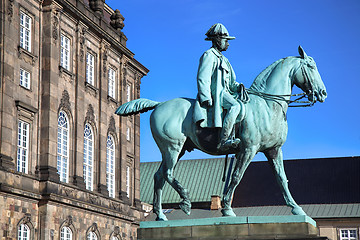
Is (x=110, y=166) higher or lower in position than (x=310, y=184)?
lower

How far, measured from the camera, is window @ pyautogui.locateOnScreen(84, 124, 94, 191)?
38825 millimetres

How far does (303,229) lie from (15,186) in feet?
71.8

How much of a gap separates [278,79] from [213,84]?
1217 mm

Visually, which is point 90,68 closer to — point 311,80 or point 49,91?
point 49,91

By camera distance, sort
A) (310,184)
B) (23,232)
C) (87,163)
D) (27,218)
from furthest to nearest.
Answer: (310,184) < (87,163) < (27,218) < (23,232)

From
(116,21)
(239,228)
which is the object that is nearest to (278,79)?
(239,228)

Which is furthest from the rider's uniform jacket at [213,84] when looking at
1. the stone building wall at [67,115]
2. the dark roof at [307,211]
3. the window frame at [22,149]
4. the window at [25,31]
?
the dark roof at [307,211]

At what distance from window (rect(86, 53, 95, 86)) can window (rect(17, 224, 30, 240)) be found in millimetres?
11375

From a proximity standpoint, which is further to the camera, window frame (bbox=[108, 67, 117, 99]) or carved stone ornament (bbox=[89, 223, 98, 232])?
window frame (bbox=[108, 67, 117, 99])

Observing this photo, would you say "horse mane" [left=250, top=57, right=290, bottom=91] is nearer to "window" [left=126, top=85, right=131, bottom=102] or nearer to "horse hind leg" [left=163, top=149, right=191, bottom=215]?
"horse hind leg" [left=163, top=149, right=191, bottom=215]

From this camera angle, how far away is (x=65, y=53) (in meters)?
36.8

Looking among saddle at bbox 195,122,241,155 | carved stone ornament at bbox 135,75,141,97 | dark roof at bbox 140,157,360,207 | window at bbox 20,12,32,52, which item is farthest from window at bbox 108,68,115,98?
saddle at bbox 195,122,241,155

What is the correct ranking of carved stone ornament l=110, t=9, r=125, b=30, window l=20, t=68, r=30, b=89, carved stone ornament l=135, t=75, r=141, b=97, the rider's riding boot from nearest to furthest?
the rider's riding boot
window l=20, t=68, r=30, b=89
carved stone ornament l=110, t=9, r=125, b=30
carved stone ornament l=135, t=75, r=141, b=97

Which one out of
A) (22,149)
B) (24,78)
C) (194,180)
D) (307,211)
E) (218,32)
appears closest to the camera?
(218,32)
